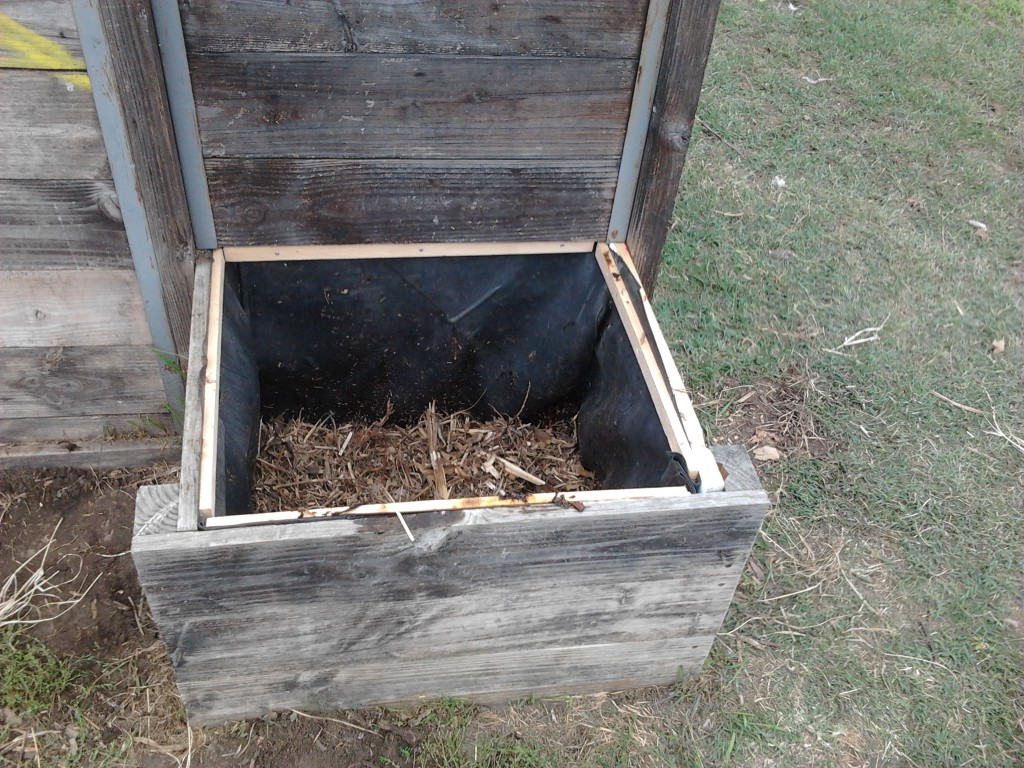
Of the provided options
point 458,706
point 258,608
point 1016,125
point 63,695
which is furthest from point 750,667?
point 1016,125

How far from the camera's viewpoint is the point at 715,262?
3.35 metres

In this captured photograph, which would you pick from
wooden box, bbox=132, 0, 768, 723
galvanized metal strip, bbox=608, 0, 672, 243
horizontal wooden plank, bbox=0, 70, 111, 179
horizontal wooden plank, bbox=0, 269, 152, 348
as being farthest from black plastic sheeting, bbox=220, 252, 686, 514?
horizontal wooden plank, bbox=0, 70, 111, 179

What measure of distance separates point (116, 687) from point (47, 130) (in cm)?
125

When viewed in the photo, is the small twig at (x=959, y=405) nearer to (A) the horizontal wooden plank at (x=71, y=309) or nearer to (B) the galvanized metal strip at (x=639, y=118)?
(B) the galvanized metal strip at (x=639, y=118)

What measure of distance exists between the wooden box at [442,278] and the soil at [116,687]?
0.39ft

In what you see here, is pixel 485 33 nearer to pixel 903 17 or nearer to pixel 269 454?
pixel 269 454

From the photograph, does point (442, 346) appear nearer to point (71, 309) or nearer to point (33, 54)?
point (71, 309)

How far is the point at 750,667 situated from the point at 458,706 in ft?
2.58

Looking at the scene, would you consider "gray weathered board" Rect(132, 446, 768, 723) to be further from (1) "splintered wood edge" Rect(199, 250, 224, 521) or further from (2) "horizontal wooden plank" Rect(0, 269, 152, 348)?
(2) "horizontal wooden plank" Rect(0, 269, 152, 348)

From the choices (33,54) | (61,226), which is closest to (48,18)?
(33,54)

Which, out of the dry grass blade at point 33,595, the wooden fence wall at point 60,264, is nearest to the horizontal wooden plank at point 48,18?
the wooden fence wall at point 60,264

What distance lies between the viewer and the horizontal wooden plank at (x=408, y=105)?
174 cm

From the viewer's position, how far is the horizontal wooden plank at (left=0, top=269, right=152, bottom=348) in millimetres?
1947

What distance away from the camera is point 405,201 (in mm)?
1994
